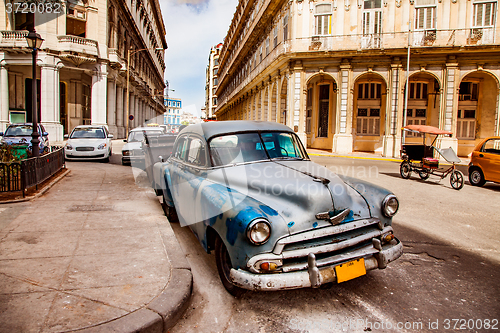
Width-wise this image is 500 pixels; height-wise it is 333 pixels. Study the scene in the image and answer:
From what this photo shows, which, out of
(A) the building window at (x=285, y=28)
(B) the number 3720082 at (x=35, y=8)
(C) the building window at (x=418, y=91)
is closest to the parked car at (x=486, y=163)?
(C) the building window at (x=418, y=91)

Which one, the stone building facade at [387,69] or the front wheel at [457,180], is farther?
the stone building facade at [387,69]

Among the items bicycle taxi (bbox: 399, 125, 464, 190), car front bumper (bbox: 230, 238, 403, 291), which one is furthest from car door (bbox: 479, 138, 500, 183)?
car front bumper (bbox: 230, 238, 403, 291)

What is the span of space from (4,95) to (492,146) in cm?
3267

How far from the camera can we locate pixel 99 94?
2819cm

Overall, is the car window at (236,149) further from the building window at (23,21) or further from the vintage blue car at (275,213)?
the building window at (23,21)

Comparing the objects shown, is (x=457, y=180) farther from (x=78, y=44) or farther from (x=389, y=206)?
(x=78, y=44)

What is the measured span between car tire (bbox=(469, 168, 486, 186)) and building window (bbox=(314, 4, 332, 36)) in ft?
55.4

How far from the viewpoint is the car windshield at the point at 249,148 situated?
386cm

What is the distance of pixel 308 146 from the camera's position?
26812 mm

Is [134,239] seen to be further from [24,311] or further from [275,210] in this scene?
[275,210]

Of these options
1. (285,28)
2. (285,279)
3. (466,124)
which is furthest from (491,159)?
(285,28)

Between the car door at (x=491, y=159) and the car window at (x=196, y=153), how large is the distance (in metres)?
9.94

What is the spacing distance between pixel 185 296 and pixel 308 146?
24750 mm

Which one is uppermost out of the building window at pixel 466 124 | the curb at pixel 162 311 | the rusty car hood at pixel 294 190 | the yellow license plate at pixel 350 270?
the building window at pixel 466 124
